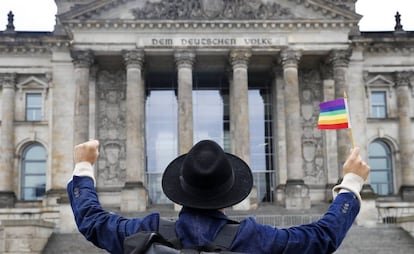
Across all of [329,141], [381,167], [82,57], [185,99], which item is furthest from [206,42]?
[381,167]

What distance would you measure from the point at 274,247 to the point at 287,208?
3336 cm

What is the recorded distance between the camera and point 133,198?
3634cm

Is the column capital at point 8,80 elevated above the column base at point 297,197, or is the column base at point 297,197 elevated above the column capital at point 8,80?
the column capital at point 8,80

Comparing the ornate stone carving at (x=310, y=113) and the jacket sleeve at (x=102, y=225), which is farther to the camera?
the ornate stone carving at (x=310, y=113)

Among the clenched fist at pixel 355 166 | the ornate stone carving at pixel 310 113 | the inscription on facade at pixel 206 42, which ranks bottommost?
the clenched fist at pixel 355 166

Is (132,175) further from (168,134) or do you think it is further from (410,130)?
(410,130)

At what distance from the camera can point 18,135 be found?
41344mm

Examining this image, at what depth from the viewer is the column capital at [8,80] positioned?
41.4 m

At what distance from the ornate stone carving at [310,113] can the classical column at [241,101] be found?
4.86 metres

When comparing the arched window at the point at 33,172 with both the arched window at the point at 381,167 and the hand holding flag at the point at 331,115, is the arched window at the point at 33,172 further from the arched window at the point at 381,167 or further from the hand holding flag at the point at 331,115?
the hand holding flag at the point at 331,115

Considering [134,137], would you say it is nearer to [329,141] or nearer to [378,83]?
[329,141]

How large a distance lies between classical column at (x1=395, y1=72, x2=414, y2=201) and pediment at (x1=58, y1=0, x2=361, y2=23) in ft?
19.7

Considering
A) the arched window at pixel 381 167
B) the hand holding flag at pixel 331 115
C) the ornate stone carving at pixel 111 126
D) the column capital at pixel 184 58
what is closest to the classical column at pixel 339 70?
the arched window at pixel 381 167

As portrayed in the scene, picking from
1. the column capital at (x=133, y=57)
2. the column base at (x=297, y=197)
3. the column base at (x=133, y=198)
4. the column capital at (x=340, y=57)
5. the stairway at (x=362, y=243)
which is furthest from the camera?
the column capital at (x=340, y=57)
